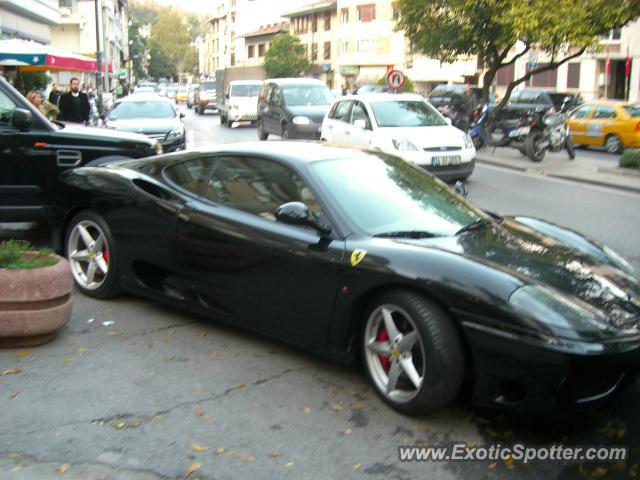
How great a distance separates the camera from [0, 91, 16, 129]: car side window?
7.32 meters

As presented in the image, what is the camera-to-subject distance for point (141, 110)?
1739 cm

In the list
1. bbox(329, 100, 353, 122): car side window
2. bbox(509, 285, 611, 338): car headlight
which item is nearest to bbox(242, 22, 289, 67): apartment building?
bbox(329, 100, 353, 122): car side window

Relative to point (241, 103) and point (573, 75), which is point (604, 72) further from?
point (241, 103)

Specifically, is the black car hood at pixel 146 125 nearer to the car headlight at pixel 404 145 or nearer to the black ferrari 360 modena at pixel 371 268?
the car headlight at pixel 404 145

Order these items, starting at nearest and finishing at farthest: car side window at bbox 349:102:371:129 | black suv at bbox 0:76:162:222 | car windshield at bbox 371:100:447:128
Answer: black suv at bbox 0:76:162:222, car windshield at bbox 371:100:447:128, car side window at bbox 349:102:371:129

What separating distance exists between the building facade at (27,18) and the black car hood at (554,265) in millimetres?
29573

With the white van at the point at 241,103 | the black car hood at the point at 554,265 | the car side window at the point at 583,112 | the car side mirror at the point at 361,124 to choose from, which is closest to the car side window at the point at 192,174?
the black car hood at the point at 554,265

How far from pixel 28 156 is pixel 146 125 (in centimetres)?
877

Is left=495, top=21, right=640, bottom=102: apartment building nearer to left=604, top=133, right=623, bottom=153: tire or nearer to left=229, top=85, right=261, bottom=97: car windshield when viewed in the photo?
left=229, top=85, right=261, bottom=97: car windshield

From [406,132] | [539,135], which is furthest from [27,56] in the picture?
[539,135]

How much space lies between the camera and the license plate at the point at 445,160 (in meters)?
12.8

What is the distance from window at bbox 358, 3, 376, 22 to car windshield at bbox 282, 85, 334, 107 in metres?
48.4

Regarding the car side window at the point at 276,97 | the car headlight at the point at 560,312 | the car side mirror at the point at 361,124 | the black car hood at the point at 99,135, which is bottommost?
the car headlight at the point at 560,312

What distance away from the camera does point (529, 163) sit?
57.3ft
